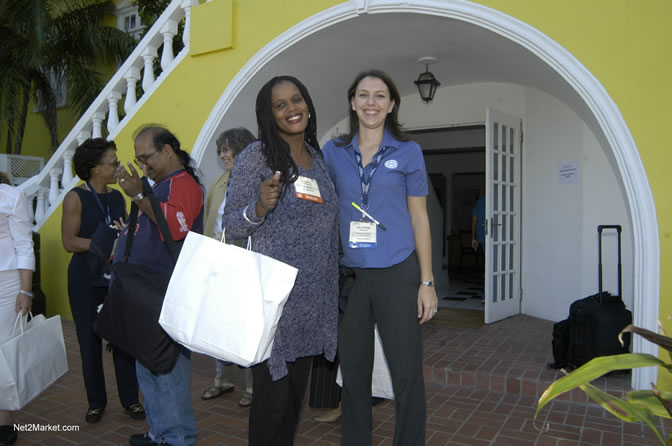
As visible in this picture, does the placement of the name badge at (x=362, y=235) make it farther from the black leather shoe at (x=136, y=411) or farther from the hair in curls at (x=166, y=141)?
the black leather shoe at (x=136, y=411)

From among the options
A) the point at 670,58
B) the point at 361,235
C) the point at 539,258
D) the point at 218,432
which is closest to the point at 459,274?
the point at 539,258

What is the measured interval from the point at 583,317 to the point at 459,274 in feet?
26.2

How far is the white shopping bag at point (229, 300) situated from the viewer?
5.12 feet

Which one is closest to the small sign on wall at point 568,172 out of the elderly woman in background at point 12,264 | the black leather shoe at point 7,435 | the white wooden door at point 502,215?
the white wooden door at point 502,215

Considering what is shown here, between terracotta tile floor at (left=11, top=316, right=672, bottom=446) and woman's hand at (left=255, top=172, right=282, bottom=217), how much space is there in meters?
1.89

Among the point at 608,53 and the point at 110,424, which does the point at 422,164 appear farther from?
the point at 110,424

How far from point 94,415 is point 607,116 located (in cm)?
417

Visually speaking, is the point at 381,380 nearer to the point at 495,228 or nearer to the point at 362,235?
the point at 362,235

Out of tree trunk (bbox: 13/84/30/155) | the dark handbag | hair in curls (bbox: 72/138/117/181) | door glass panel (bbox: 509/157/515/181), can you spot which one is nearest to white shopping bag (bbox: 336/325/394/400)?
the dark handbag

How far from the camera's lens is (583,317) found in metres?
3.86

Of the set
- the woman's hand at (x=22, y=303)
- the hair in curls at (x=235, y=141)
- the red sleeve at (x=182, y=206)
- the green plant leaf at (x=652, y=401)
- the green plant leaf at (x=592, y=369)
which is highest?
the hair in curls at (x=235, y=141)

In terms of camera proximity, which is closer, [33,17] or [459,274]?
[33,17]

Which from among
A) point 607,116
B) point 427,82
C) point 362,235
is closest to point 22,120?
point 427,82

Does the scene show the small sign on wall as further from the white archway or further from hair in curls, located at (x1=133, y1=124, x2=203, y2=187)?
hair in curls, located at (x1=133, y1=124, x2=203, y2=187)
